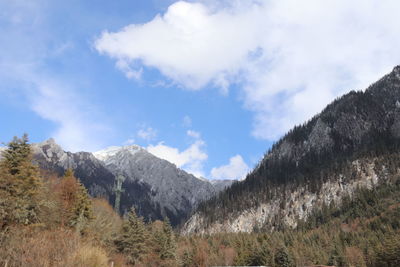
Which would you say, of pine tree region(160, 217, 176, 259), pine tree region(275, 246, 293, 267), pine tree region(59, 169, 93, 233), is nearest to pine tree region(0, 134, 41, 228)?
pine tree region(59, 169, 93, 233)

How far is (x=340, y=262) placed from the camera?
82188mm

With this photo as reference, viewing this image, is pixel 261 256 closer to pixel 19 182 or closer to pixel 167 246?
pixel 167 246

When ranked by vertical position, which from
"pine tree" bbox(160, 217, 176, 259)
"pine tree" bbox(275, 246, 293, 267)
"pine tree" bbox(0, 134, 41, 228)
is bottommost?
"pine tree" bbox(275, 246, 293, 267)

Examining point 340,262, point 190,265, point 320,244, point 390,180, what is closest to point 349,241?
point 320,244

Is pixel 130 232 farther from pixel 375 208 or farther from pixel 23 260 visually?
pixel 375 208

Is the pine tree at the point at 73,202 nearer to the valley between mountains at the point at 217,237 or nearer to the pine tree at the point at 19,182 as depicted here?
the valley between mountains at the point at 217,237

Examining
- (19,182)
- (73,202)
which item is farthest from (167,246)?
(19,182)

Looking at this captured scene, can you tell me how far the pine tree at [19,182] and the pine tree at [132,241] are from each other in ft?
101

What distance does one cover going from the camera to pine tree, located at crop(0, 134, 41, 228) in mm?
26359

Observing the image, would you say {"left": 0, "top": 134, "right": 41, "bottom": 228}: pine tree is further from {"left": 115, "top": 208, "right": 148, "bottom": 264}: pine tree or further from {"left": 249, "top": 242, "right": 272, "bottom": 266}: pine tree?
{"left": 249, "top": 242, "right": 272, "bottom": 266}: pine tree

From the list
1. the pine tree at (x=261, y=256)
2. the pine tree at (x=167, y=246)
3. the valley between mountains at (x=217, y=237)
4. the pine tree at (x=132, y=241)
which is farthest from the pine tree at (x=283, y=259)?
the pine tree at (x=132, y=241)

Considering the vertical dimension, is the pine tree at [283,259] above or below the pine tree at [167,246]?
below

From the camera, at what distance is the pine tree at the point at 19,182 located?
86.5 feet

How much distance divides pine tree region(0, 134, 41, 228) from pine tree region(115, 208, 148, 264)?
30895 mm
